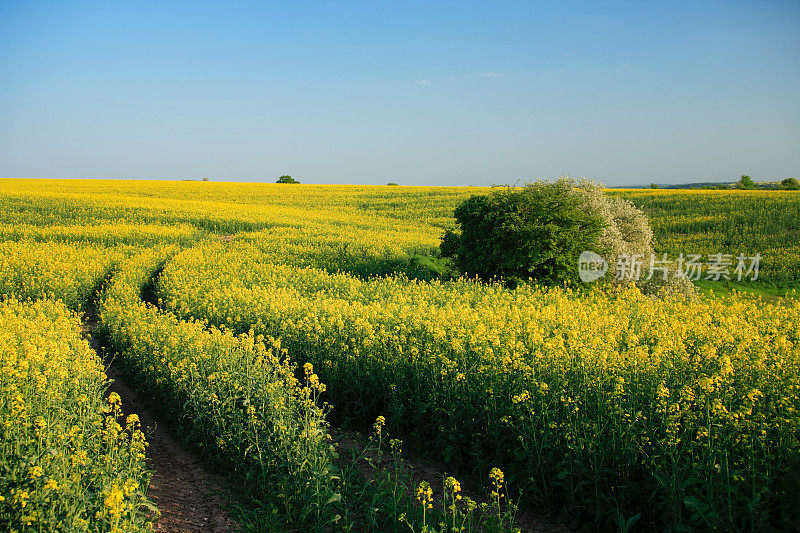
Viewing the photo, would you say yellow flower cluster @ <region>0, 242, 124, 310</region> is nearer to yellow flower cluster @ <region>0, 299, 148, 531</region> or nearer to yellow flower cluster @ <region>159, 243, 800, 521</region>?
yellow flower cluster @ <region>159, 243, 800, 521</region>

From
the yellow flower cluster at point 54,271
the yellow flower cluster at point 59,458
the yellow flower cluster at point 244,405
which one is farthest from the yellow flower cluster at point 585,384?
the yellow flower cluster at point 54,271

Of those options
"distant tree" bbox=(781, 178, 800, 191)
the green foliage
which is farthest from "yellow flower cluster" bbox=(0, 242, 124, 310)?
"distant tree" bbox=(781, 178, 800, 191)

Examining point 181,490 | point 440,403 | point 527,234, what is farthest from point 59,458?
point 527,234

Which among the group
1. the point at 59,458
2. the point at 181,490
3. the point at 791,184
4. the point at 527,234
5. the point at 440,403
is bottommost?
the point at 181,490

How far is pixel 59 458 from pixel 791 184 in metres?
62.5

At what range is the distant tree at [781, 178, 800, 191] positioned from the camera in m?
49.8

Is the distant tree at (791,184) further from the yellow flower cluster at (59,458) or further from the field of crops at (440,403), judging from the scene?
the yellow flower cluster at (59,458)

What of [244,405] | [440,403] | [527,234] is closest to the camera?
[244,405]

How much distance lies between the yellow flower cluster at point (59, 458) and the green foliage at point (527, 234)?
42.1ft

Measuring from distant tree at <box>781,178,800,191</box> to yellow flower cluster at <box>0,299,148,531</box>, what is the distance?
60914 mm

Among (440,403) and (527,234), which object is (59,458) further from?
(527,234)

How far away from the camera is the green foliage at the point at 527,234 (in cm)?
1677

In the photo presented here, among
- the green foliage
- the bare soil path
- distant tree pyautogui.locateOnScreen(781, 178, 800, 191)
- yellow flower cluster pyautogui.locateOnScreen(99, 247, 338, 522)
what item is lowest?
the bare soil path

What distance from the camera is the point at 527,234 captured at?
664 inches
